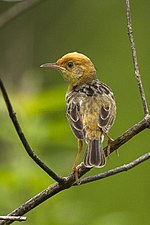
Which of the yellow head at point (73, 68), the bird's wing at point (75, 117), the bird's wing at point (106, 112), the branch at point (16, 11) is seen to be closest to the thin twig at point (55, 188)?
the bird's wing at point (75, 117)

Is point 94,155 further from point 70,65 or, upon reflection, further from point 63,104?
point 70,65

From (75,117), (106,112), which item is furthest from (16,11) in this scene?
(106,112)

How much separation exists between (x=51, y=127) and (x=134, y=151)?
602 cm

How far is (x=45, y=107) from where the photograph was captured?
667 centimetres

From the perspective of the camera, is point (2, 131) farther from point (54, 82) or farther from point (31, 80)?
point (54, 82)

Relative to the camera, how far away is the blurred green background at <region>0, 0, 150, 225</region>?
641 centimetres

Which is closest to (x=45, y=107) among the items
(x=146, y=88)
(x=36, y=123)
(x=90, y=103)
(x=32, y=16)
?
(x=36, y=123)

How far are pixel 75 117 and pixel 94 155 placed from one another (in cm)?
64

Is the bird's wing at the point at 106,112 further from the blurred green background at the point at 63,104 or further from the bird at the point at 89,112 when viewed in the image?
the blurred green background at the point at 63,104

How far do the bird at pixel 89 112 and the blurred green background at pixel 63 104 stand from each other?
24 cm

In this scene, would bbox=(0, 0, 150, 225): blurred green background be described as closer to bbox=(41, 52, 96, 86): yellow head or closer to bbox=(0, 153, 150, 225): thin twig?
bbox=(41, 52, 96, 86): yellow head

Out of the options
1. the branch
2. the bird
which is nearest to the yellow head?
the bird

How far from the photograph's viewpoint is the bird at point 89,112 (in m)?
5.65

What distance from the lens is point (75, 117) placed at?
6.01m
